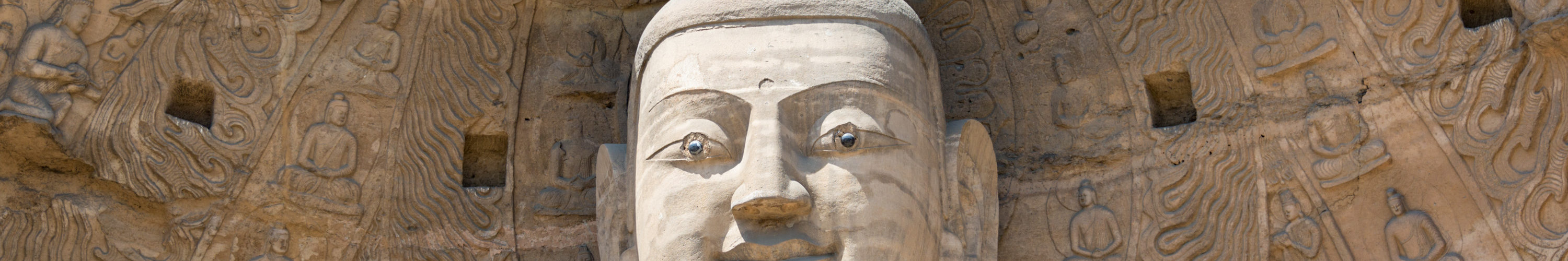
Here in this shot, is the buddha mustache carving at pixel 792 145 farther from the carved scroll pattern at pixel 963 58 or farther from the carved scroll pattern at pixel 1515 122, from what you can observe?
the carved scroll pattern at pixel 1515 122

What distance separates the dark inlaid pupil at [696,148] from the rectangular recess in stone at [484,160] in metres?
2.05

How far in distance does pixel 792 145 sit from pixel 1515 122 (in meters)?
3.39

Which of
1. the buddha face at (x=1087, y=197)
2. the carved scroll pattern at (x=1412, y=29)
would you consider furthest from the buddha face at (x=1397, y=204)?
the buddha face at (x=1087, y=197)

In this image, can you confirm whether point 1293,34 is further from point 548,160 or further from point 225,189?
point 225,189

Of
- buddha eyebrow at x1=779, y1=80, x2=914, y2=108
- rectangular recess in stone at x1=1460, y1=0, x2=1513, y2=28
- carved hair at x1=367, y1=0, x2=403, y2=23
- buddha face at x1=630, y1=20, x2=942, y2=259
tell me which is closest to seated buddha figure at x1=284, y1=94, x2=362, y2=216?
carved hair at x1=367, y1=0, x2=403, y2=23

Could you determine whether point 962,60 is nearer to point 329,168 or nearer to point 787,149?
point 787,149

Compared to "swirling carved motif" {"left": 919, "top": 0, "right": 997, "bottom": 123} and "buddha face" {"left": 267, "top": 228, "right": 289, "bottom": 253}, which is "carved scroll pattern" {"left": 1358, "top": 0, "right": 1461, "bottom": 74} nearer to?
"swirling carved motif" {"left": 919, "top": 0, "right": 997, "bottom": 123}

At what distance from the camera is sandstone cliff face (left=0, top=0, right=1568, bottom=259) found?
23.6ft

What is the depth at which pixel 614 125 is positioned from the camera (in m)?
8.70

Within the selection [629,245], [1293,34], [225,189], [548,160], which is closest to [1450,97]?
[1293,34]

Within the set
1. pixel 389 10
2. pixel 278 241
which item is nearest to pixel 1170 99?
pixel 389 10

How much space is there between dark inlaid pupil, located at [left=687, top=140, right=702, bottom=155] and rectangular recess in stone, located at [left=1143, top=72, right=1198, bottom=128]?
107 inches

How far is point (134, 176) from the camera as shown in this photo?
7.75m

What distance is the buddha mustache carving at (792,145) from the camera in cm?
680
